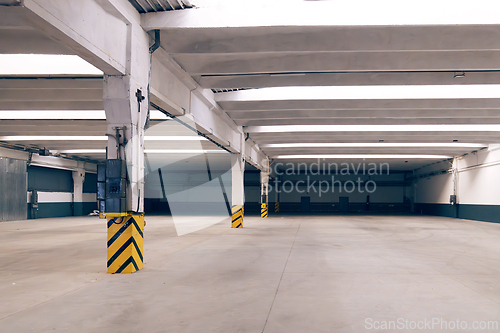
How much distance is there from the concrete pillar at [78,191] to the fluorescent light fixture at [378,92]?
24.0 metres

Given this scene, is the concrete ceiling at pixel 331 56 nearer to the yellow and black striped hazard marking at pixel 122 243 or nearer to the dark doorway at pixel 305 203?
the yellow and black striped hazard marking at pixel 122 243

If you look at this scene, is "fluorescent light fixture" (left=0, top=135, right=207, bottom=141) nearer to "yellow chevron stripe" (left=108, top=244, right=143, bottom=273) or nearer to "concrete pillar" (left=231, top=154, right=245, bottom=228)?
"concrete pillar" (left=231, top=154, right=245, bottom=228)

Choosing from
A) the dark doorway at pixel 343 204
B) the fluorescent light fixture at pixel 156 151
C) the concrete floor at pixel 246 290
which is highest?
the fluorescent light fixture at pixel 156 151

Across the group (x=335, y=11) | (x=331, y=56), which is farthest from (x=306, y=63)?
(x=335, y=11)

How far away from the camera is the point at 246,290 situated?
21.3 feet

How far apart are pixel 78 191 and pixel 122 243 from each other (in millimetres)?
28332

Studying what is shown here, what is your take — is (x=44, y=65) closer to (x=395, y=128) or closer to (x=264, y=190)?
(x=395, y=128)

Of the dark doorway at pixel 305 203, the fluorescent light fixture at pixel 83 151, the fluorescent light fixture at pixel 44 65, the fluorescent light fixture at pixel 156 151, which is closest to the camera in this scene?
the fluorescent light fixture at pixel 44 65

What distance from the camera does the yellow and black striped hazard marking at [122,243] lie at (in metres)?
7.66

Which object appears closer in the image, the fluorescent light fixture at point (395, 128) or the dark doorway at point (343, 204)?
the fluorescent light fixture at point (395, 128)

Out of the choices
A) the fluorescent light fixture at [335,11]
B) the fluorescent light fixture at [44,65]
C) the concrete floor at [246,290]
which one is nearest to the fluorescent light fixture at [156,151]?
the concrete floor at [246,290]

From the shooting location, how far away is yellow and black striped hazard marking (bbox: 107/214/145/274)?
7.66m

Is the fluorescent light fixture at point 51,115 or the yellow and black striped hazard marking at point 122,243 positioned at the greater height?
the fluorescent light fixture at point 51,115

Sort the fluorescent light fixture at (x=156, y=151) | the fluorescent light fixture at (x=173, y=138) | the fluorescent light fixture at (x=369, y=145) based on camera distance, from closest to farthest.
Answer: the fluorescent light fixture at (x=173, y=138), the fluorescent light fixture at (x=369, y=145), the fluorescent light fixture at (x=156, y=151)
